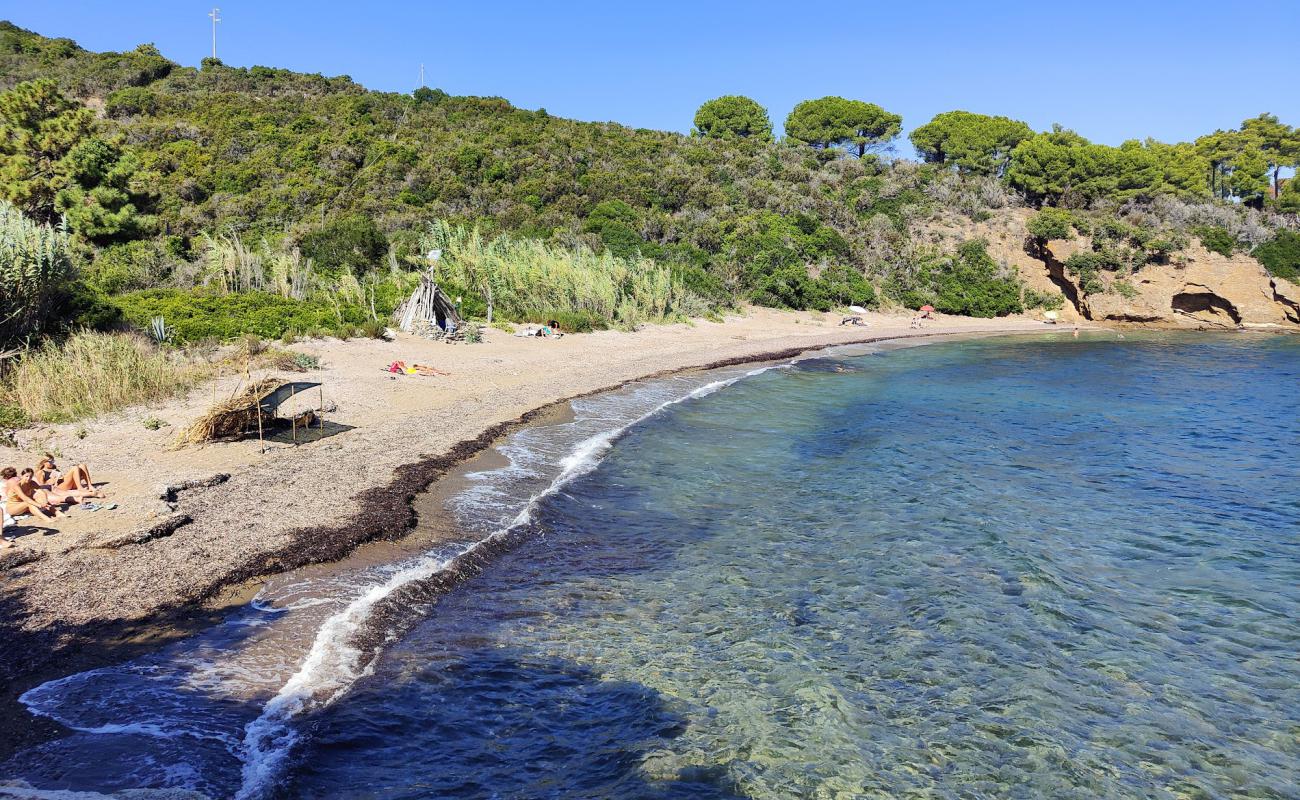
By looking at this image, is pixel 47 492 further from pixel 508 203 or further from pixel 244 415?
pixel 508 203

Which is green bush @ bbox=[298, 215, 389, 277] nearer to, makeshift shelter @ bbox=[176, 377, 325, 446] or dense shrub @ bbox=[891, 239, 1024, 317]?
makeshift shelter @ bbox=[176, 377, 325, 446]

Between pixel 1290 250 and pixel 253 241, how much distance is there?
161ft

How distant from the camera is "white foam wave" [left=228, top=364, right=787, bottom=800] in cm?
464

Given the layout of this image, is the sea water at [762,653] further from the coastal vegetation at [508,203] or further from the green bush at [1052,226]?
the green bush at [1052,226]

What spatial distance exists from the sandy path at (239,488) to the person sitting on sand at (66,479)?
0.84ft

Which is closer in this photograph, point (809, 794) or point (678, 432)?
point (809, 794)

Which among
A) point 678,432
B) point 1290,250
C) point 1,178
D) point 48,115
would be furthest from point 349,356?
point 1290,250

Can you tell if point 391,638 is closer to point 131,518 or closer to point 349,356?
point 131,518

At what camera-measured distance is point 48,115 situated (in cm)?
2441

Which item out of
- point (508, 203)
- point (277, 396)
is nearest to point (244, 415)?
point (277, 396)

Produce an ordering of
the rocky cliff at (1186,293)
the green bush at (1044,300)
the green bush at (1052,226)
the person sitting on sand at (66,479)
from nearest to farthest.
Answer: the person sitting on sand at (66,479), the rocky cliff at (1186,293), the green bush at (1052,226), the green bush at (1044,300)

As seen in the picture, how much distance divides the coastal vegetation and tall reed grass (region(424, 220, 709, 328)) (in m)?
0.10

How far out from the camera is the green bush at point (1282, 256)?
37938 mm

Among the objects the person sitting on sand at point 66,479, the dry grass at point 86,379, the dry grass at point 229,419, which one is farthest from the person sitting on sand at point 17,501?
the dry grass at point 86,379
